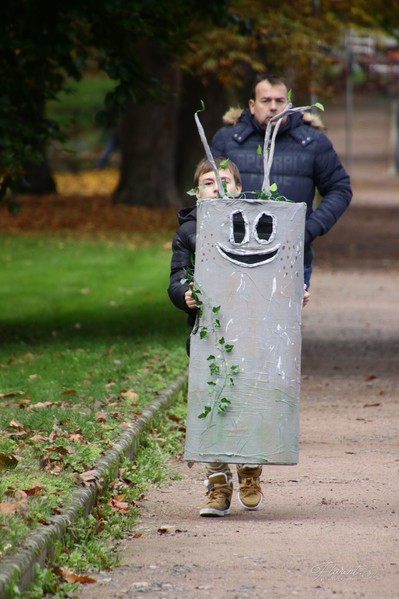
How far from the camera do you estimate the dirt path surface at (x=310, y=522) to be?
5.62 m

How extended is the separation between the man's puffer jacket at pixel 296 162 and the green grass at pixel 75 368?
1620 mm

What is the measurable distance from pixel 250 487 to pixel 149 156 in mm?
23125

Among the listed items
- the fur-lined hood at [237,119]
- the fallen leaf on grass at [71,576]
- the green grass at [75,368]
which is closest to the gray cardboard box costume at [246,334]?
the green grass at [75,368]

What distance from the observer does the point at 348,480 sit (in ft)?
25.4

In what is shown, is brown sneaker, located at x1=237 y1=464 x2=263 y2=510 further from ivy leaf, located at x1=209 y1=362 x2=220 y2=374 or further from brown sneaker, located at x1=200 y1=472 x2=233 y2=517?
ivy leaf, located at x1=209 y1=362 x2=220 y2=374

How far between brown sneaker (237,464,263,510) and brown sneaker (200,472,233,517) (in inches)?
2.8

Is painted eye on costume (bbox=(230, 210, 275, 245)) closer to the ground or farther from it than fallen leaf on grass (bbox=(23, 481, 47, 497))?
farther from it

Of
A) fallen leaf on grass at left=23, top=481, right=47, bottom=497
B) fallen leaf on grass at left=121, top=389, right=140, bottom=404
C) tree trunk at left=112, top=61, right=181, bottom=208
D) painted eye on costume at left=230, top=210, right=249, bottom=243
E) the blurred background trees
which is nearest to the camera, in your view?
fallen leaf on grass at left=23, top=481, right=47, bottom=497

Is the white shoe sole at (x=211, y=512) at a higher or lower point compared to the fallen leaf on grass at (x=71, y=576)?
lower

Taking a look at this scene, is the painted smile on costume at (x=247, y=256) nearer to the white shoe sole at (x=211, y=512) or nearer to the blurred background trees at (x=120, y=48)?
the white shoe sole at (x=211, y=512)

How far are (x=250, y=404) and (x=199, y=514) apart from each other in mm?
636

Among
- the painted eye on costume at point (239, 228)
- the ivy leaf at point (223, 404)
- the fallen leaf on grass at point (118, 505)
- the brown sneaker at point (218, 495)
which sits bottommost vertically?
the fallen leaf on grass at point (118, 505)

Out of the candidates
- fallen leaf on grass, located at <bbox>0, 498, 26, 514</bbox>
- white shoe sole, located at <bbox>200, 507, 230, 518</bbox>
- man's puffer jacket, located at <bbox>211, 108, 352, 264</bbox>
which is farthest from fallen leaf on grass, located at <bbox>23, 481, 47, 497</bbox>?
man's puffer jacket, located at <bbox>211, 108, 352, 264</bbox>

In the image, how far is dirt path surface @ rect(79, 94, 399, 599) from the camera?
5.62 m
